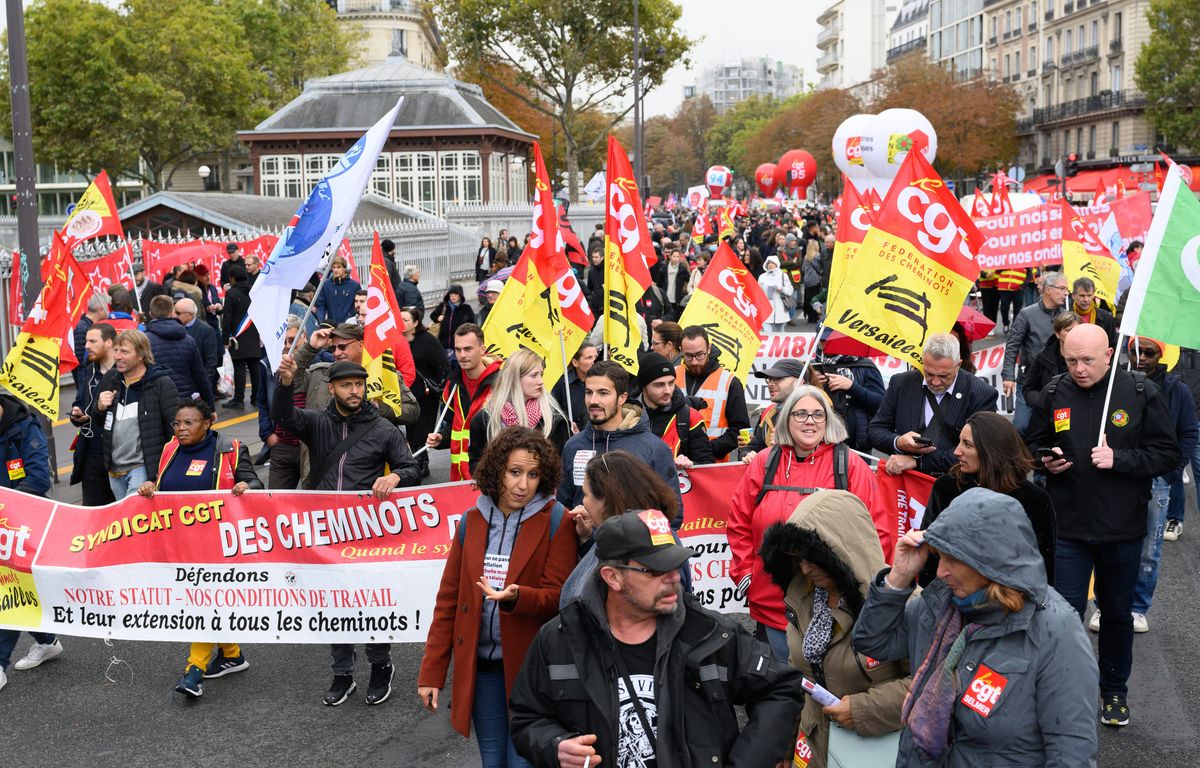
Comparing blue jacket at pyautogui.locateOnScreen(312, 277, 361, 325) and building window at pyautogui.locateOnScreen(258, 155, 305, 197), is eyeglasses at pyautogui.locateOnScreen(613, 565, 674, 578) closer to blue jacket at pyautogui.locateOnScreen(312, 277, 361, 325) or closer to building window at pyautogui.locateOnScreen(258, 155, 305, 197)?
blue jacket at pyautogui.locateOnScreen(312, 277, 361, 325)

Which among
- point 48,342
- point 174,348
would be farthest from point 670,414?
point 48,342

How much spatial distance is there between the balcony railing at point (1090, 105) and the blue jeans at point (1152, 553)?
70082 millimetres

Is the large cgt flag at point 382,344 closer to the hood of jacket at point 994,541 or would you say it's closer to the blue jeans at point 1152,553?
the blue jeans at point 1152,553

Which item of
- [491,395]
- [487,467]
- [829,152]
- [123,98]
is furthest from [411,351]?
[829,152]

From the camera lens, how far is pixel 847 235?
29.1ft

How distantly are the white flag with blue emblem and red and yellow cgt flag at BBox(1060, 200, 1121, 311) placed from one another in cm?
703

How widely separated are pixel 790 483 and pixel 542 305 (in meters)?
3.65

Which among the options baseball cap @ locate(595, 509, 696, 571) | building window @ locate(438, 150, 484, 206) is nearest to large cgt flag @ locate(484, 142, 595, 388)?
baseball cap @ locate(595, 509, 696, 571)

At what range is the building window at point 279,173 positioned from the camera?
4850cm

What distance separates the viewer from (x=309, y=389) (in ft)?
29.7

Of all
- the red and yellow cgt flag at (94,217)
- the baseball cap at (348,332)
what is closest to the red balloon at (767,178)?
the red and yellow cgt flag at (94,217)

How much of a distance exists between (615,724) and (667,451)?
2.27m

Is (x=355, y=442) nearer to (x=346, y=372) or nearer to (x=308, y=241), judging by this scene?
(x=346, y=372)

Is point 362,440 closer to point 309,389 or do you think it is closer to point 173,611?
point 173,611
